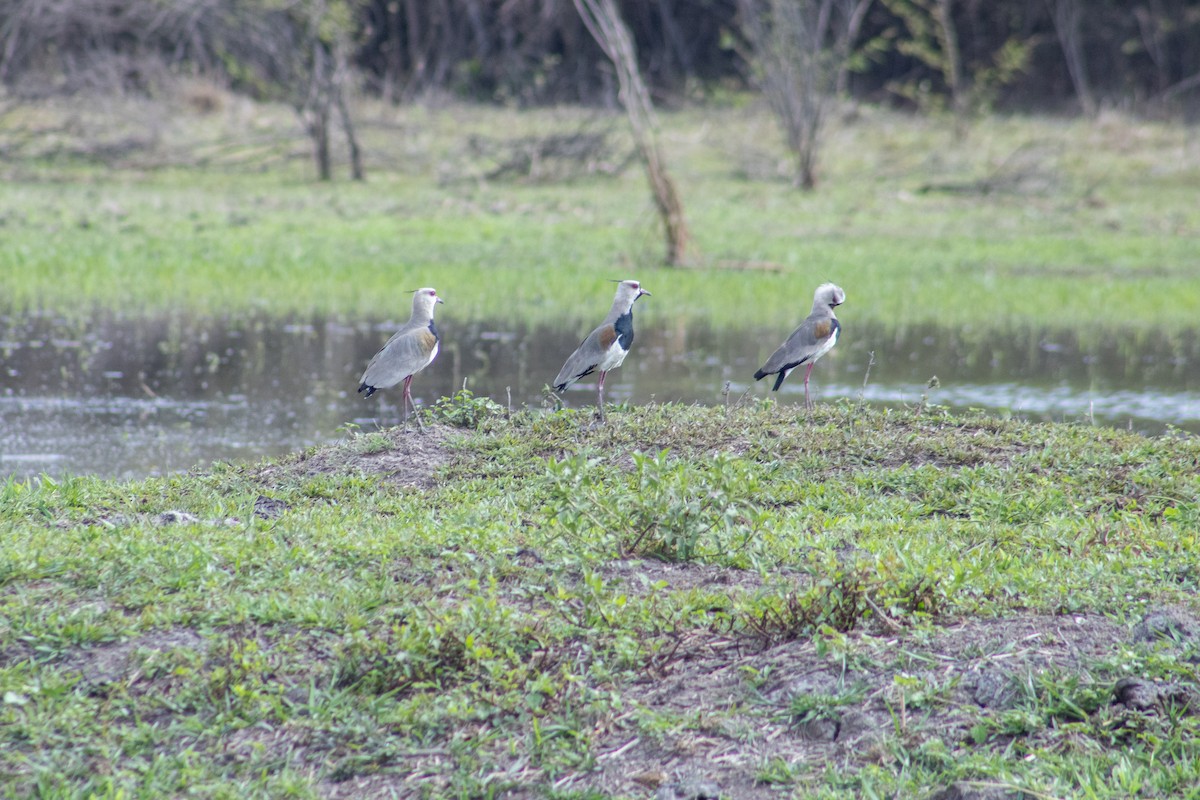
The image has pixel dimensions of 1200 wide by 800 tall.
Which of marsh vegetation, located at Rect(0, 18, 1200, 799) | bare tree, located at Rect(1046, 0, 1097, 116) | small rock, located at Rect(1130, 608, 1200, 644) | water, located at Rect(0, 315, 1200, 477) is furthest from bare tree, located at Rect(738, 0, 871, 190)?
small rock, located at Rect(1130, 608, 1200, 644)

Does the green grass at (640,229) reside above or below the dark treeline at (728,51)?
below

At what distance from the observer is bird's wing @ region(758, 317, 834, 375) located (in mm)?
7484

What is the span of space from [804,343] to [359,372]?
5405 millimetres

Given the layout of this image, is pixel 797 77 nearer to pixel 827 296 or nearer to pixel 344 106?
pixel 344 106

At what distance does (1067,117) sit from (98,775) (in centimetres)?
3138

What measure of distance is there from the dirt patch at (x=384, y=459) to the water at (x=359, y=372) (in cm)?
184

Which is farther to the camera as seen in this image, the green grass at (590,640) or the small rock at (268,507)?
the small rock at (268,507)

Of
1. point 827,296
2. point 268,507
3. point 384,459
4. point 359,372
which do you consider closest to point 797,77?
point 359,372

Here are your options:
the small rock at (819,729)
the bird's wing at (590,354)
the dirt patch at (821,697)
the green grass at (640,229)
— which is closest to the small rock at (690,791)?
the dirt patch at (821,697)

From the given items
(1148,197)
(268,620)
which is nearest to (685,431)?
(268,620)

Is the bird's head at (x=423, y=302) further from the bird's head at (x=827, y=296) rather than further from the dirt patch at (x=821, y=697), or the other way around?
the dirt patch at (x=821, y=697)

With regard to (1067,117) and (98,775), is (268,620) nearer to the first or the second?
(98,775)

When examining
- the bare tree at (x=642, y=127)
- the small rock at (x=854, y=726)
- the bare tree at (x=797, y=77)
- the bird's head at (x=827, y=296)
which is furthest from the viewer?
the bare tree at (x=797, y=77)

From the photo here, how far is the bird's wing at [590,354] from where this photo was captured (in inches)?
280
